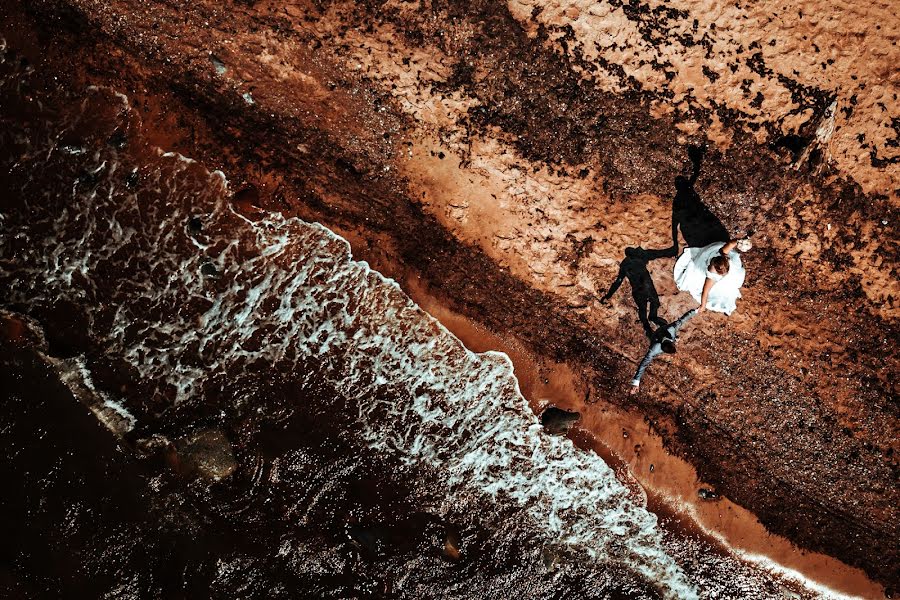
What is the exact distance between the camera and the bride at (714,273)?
4.27 m

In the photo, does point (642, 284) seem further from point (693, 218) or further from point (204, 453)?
point (204, 453)

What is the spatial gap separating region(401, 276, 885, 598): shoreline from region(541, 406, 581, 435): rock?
64 millimetres

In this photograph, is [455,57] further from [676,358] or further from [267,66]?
[676,358]

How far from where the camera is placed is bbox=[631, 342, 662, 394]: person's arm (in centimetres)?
501

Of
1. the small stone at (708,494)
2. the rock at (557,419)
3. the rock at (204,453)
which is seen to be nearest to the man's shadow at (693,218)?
the rock at (557,419)

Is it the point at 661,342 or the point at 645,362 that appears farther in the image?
the point at 645,362

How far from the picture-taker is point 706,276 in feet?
14.4

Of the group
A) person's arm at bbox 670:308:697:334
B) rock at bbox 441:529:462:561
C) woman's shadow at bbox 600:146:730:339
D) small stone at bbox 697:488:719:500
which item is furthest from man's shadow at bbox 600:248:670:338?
rock at bbox 441:529:462:561

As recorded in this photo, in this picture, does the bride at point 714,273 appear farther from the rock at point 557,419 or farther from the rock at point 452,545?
the rock at point 452,545

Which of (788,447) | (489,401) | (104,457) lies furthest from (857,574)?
(104,457)

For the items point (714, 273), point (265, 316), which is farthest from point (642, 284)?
point (265, 316)

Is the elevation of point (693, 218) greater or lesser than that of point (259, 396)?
greater

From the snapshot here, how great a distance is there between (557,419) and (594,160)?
2810mm

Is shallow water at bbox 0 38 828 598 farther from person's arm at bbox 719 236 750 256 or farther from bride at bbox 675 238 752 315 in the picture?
person's arm at bbox 719 236 750 256
